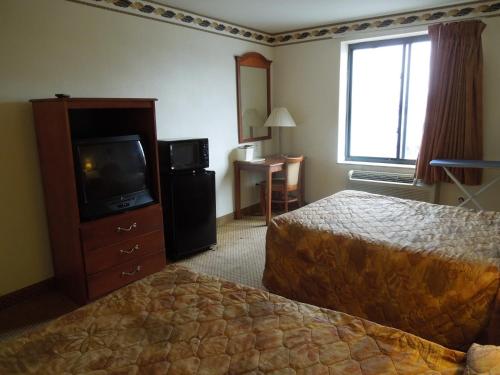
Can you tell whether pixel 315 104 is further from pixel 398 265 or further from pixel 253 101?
pixel 398 265

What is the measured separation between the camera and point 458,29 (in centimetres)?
366

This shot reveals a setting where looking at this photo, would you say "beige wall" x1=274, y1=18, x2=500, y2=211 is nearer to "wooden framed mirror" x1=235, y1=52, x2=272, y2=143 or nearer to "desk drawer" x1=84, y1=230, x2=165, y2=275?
"wooden framed mirror" x1=235, y1=52, x2=272, y2=143

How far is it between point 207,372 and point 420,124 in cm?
411

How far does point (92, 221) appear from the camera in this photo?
2.59 m

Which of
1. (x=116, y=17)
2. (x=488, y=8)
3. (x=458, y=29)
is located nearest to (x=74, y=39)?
(x=116, y=17)

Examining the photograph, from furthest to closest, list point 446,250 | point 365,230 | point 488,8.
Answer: point 488,8, point 365,230, point 446,250

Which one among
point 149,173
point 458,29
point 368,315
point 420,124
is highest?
point 458,29

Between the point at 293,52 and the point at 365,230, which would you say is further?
the point at 293,52

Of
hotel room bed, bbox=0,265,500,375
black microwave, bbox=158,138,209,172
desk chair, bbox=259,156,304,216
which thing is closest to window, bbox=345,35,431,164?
desk chair, bbox=259,156,304,216

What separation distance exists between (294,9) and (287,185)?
194 cm

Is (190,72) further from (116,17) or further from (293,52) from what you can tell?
(293,52)

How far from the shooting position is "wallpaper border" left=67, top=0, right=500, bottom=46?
3.29 metres

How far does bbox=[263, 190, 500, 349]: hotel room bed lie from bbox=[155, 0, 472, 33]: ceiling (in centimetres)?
204

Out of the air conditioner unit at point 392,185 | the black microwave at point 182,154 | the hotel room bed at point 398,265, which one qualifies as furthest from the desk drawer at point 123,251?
the air conditioner unit at point 392,185
